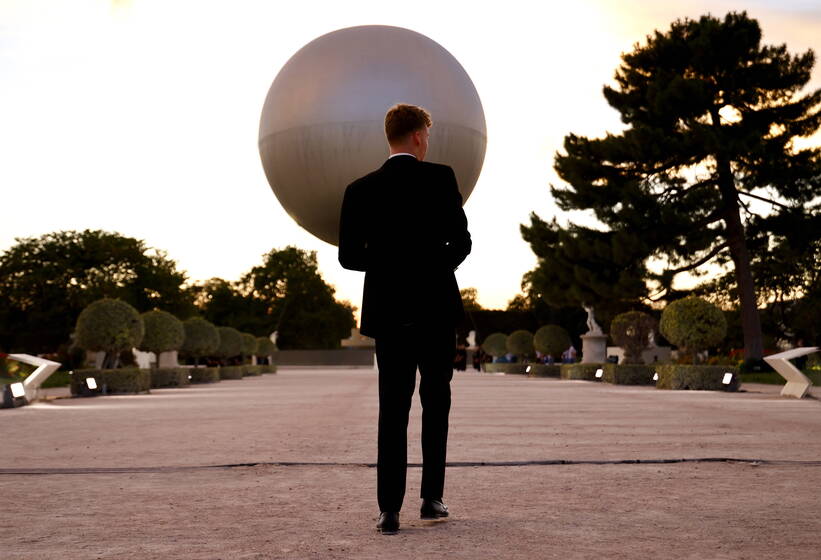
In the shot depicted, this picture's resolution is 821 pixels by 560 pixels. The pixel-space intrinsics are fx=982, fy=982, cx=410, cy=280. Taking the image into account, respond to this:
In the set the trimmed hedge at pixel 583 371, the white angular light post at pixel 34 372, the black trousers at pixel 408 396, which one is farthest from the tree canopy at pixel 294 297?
the black trousers at pixel 408 396

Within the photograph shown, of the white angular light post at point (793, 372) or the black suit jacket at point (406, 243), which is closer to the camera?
the black suit jacket at point (406, 243)

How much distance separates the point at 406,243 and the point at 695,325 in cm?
2598

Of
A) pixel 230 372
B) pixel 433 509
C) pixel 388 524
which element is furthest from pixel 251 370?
pixel 388 524

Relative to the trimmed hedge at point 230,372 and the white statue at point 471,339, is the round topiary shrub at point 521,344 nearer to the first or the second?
the trimmed hedge at point 230,372

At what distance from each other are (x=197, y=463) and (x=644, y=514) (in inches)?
171

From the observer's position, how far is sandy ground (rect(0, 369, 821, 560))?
15.0ft

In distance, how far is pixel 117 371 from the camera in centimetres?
2825

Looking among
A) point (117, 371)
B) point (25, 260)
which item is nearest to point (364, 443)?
point (117, 371)

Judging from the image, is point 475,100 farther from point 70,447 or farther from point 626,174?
point 70,447

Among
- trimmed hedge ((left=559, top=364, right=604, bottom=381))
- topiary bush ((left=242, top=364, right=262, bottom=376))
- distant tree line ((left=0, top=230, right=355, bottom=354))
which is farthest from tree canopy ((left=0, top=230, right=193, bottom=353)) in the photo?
trimmed hedge ((left=559, top=364, right=604, bottom=381))

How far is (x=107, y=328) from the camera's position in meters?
29.2

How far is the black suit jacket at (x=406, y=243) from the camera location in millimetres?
5172

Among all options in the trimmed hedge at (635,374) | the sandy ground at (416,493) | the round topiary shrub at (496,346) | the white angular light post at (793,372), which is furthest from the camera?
the round topiary shrub at (496,346)

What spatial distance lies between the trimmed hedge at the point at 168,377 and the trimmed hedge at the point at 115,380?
4653mm
